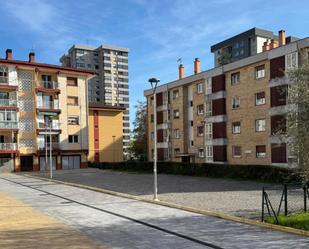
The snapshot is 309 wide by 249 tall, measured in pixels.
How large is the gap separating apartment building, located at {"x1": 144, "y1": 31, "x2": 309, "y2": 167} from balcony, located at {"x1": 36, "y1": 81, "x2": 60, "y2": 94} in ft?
47.1

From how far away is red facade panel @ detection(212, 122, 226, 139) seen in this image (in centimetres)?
4641

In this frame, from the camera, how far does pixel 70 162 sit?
6128cm

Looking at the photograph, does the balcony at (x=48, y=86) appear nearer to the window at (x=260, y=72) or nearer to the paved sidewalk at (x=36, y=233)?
the window at (x=260, y=72)

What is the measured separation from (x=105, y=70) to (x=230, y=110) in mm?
100783

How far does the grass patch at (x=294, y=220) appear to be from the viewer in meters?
11.4

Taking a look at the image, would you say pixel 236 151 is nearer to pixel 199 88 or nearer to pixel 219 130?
pixel 219 130

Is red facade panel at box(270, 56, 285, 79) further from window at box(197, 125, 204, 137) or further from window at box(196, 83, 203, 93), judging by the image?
window at box(197, 125, 204, 137)

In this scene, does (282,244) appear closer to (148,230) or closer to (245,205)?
(148,230)

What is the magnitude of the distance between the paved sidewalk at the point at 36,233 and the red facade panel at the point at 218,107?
3256cm

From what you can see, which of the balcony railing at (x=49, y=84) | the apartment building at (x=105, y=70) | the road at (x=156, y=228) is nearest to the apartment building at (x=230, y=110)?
the balcony railing at (x=49, y=84)

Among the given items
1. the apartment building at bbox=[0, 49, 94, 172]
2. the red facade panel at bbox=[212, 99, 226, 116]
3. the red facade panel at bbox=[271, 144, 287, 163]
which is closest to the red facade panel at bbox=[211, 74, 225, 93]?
the red facade panel at bbox=[212, 99, 226, 116]

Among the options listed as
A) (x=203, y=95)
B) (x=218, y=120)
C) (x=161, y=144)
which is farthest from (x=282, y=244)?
(x=161, y=144)

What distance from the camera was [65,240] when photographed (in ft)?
35.5

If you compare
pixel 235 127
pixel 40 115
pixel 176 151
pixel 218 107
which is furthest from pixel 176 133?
pixel 40 115
